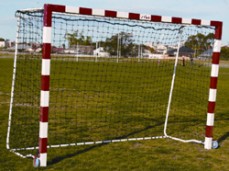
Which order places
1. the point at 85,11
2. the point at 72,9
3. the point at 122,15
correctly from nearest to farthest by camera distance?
1. the point at 72,9
2. the point at 85,11
3. the point at 122,15

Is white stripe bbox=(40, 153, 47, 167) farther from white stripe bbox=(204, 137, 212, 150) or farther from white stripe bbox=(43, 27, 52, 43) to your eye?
white stripe bbox=(204, 137, 212, 150)

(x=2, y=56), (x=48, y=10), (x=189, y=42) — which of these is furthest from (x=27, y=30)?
(x=2, y=56)

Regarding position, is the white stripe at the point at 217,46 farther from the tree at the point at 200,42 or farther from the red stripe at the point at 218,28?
the tree at the point at 200,42

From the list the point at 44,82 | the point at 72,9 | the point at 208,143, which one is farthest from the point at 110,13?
the point at 208,143

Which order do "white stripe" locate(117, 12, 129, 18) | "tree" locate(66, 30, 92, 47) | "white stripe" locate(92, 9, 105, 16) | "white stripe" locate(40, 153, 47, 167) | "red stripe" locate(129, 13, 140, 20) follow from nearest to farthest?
"white stripe" locate(40, 153, 47, 167) → "white stripe" locate(92, 9, 105, 16) → "white stripe" locate(117, 12, 129, 18) → "red stripe" locate(129, 13, 140, 20) → "tree" locate(66, 30, 92, 47)

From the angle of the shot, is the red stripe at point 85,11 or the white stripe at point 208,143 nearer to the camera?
the red stripe at point 85,11

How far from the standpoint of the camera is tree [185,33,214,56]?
8.23 m

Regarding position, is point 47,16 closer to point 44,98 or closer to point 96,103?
point 44,98

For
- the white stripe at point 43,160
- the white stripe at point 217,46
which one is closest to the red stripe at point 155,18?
the white stripe at point 217,46

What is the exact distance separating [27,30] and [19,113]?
3.42 m

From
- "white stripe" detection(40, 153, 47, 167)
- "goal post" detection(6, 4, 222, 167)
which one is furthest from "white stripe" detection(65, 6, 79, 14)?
"white stripe" detection(40, 153, 47, 167)

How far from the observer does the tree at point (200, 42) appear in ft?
27.0

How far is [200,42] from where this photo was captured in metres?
9.24

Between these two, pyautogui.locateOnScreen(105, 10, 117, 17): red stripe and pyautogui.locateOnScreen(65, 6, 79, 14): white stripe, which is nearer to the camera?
pyautogui.locateOnScreen(65, 6, 79, 14): white stripe
